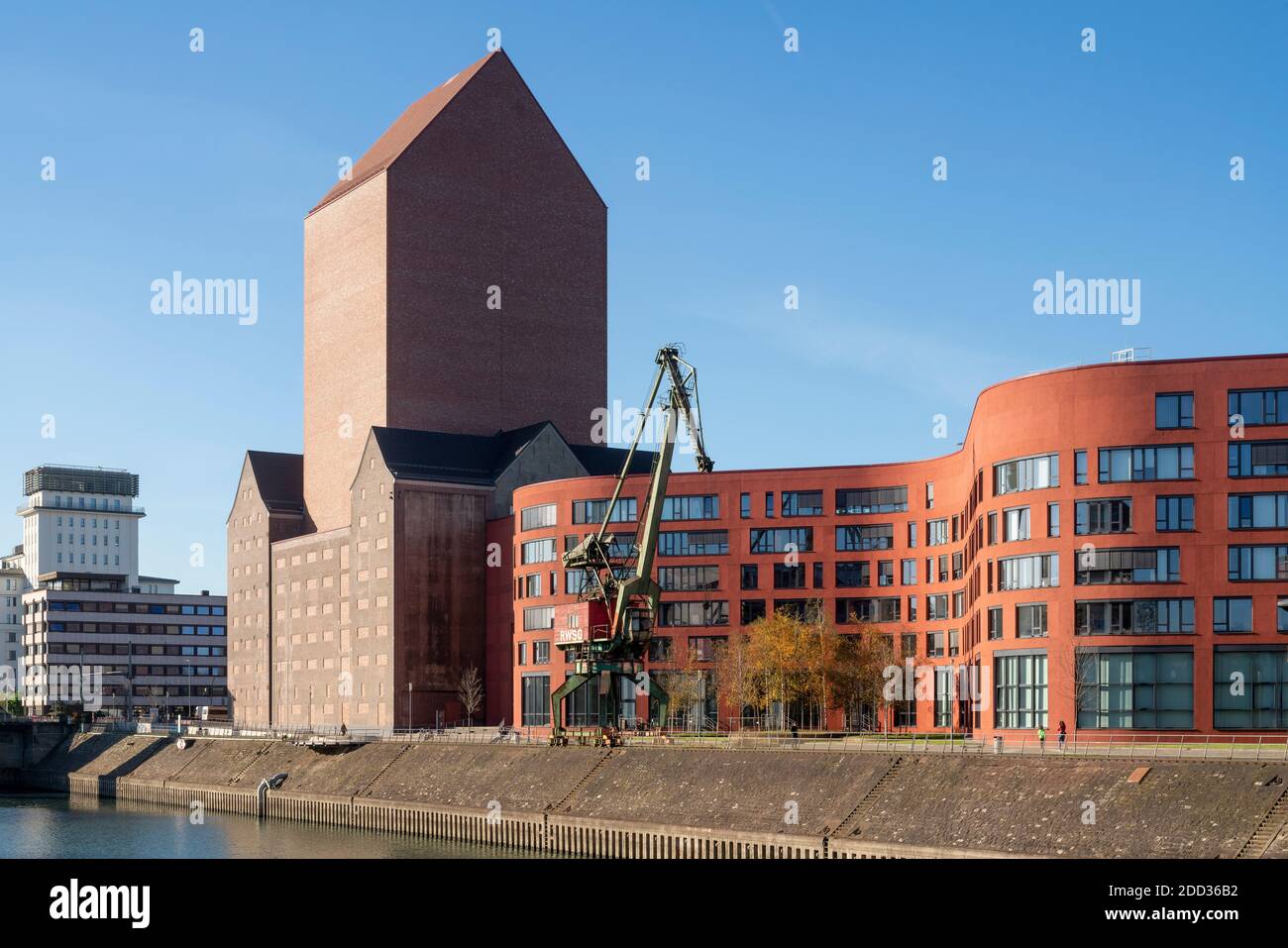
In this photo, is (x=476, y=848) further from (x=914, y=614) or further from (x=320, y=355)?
(x=320, y=355)

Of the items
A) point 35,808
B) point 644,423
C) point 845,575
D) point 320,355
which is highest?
point 320,355

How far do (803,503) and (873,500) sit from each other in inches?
211

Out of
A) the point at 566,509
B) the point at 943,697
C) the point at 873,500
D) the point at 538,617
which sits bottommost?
the point at 943,697

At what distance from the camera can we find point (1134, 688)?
82062 millimetres

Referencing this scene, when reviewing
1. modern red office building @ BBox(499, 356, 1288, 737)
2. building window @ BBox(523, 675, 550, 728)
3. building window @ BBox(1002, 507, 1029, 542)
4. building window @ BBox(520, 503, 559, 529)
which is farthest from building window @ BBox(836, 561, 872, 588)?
building window @ BBox(1002, 507, 1029, 542)

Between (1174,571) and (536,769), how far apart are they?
1464 inches

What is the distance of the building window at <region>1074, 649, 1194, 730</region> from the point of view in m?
81.2

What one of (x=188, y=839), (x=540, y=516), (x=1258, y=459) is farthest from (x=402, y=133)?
(x=1258, y=459)

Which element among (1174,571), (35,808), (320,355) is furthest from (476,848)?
(320,355)

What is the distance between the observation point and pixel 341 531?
153625 mm

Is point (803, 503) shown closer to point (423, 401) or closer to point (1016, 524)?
point (1016, 524)

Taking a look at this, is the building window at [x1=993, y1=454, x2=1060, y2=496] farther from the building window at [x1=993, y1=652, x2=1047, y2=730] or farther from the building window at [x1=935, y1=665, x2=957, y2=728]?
the building window at [x1=935, y1=665, x2=957, y2=728]

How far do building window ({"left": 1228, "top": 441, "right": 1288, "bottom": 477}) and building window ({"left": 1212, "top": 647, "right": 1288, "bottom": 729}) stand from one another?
8.86 metres

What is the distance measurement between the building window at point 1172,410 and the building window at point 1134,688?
11591 millimetres
